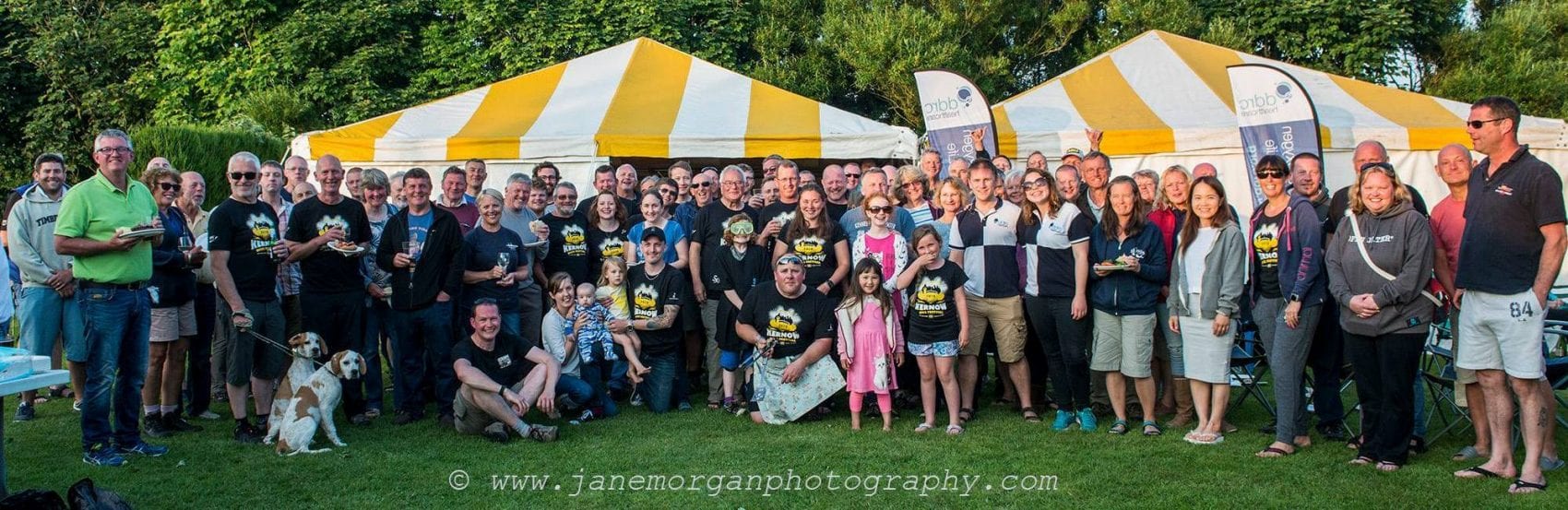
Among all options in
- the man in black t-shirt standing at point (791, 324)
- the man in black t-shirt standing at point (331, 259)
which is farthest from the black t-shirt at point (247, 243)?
the man in black t-shirt standing at point (791, 324)

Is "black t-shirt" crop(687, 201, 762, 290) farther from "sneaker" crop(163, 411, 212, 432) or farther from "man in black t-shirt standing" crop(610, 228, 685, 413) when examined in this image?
"sneaker" crop(163, 411, 212, 432)

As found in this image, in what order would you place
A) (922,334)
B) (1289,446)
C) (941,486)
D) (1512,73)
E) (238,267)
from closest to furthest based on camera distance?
(941,486) < (1289,446) < (238,267) < (922,334) < (1512,73)

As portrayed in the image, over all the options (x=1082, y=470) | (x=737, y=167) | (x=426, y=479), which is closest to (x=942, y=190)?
(x=737, y=167)

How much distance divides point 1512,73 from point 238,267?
62.1 feet

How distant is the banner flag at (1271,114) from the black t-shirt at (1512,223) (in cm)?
453

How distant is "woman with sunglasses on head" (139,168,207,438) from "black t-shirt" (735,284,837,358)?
9.96ft

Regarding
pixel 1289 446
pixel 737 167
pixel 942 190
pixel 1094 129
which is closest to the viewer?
pixel 1289 446

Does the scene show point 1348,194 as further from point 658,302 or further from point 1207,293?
point 658,302

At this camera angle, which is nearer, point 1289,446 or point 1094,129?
point 1289,446

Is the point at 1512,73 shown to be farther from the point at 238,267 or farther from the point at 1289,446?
the point at 238,267

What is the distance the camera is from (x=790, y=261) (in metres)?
5.95

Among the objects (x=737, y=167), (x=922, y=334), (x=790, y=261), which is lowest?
(x=922, y=334)

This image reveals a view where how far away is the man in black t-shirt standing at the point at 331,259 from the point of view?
5723 millimetres

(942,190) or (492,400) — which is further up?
(942,190)
